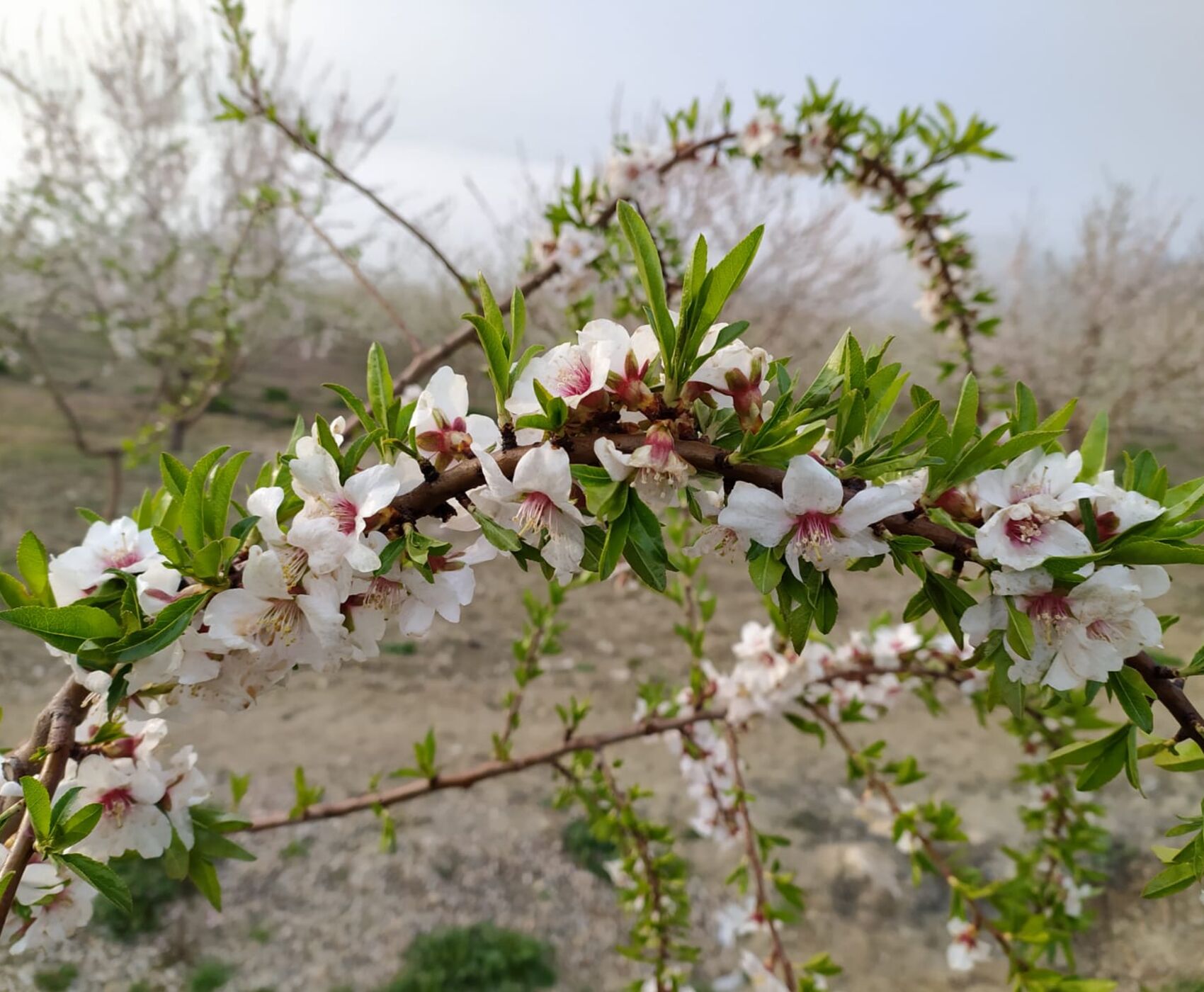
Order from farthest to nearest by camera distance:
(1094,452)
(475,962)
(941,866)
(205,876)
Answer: (475,962), (941,866), (205,876), (1094,452)

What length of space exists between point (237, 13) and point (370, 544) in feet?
4.41

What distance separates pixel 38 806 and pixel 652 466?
1.41 ft

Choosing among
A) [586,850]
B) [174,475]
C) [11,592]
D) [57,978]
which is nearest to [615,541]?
[174,475]

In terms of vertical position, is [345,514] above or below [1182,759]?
above

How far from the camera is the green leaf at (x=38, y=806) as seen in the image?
45cm

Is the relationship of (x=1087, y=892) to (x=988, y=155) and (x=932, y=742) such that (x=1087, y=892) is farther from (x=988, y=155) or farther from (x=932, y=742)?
(x=932, y=742)

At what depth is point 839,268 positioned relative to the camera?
7922 millimetres

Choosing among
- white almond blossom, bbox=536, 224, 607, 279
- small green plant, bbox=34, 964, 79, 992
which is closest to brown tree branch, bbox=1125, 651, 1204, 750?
white almond blossom, bbox=536, 224, 607, 279

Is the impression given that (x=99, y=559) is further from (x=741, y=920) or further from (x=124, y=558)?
(x=741, y=920)

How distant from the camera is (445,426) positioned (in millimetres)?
523

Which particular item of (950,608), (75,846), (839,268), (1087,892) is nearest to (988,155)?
(950,608)

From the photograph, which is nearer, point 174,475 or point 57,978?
point 174,475

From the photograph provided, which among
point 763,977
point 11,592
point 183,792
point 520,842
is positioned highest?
point 11,592

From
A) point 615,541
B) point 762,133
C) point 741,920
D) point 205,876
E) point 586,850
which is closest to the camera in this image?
point 615,541
